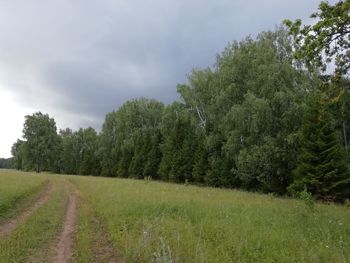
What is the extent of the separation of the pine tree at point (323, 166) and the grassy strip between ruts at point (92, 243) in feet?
57.6

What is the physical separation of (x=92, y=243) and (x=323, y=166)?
20.7 metres

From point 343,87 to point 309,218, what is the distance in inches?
200

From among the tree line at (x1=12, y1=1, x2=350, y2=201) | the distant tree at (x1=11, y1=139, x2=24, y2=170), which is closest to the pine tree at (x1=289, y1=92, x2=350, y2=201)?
the tree line at (x1=12, y1=1, x2=350, y2=201)

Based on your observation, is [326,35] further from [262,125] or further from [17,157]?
[17,157]

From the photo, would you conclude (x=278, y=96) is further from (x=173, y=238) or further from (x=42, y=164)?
(x=42, y=164)

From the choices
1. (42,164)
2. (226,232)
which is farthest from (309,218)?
(42,164)

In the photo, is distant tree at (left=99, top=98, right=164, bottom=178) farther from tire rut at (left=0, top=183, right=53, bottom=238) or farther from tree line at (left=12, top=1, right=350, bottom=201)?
tire rut at (left=0, top=183, right=53, bottom=238)

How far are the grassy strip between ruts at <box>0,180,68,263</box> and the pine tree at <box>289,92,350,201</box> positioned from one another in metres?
18.3

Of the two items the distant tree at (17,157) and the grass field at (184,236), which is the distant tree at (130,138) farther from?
the grass field at (184,236)

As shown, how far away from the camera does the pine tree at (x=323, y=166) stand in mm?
26391

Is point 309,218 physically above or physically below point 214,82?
below

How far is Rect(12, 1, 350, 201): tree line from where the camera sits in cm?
1493

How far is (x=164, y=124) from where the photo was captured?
201 feet

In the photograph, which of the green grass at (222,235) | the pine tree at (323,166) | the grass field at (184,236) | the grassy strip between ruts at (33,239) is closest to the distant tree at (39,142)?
the pine tree at (323,166)
